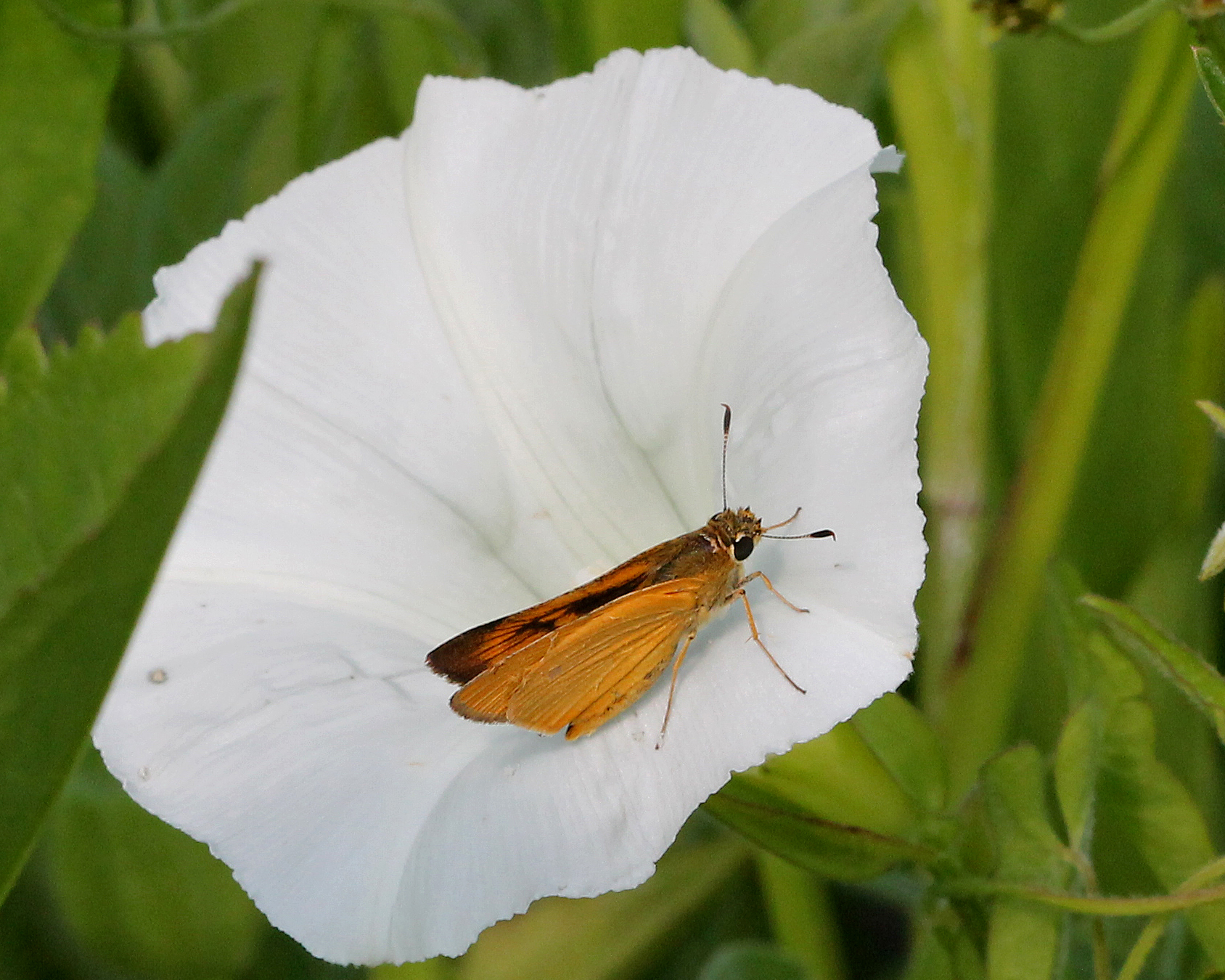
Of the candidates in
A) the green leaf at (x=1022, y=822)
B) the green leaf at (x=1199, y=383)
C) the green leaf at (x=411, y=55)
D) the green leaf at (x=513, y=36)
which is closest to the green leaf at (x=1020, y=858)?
the green leaf at (x=1022, y=822)

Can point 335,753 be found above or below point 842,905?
above

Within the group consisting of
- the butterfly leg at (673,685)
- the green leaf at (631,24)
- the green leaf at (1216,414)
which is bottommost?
the green leaf at (1216,414)

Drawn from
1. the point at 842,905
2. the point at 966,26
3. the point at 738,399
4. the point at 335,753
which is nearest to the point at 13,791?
the point at 335,753

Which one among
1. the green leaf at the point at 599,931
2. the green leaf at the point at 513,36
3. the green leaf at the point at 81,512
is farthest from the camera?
the green leaf at the point at 513,36

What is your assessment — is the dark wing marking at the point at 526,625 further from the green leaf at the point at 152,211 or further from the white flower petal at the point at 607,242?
the green leaf at the point at 152,211

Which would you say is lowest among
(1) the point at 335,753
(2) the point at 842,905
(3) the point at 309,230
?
(2) the point at 842,905

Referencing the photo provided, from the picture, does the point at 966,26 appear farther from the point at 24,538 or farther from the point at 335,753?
the point at 24,538

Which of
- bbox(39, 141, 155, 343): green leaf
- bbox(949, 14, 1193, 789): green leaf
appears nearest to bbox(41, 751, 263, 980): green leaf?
bbox(39, 141, 155, 343): green leaf
